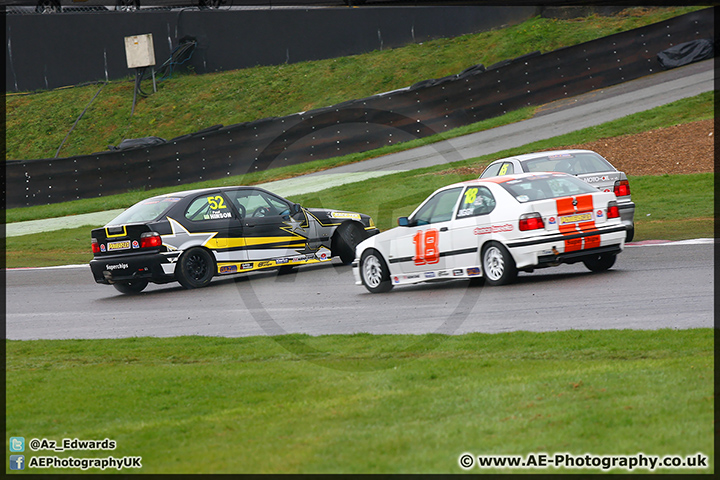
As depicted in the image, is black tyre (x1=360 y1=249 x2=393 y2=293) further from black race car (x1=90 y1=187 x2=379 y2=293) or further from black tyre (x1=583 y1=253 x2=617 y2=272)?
black tyre (x1=583 y1=253 x2=617 y2=272)

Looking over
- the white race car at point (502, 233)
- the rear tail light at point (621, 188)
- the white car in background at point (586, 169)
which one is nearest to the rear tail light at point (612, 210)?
the white race car at point (502, 233)

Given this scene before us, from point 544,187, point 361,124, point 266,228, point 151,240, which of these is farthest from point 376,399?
point 361,124

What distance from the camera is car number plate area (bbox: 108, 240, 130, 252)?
14.1 m

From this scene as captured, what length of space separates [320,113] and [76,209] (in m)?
8.91

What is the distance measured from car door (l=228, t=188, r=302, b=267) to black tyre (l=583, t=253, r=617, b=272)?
5.06 meters

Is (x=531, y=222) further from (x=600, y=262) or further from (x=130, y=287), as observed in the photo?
(x=130, y=287)

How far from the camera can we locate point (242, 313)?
37.1 feet

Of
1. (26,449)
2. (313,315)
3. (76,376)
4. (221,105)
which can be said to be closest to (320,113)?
(221,105)

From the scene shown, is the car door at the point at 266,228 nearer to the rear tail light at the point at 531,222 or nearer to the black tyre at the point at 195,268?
the black tyre at the point at 195,268

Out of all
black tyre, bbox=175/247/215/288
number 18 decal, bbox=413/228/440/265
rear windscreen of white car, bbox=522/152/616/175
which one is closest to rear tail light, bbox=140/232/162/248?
black tyre, bbox=175/247/215/288

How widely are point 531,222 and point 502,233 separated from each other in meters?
0.41

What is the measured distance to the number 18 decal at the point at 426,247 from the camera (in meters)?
12.0

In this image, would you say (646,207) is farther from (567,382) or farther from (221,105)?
(221,105)

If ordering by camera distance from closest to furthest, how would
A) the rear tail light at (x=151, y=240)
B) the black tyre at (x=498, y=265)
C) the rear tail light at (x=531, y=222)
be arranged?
the rear tail light at (x=531, y=222) < the black tyre at (x=498, y=265) < the rear tail light at (x=151, y=240)
